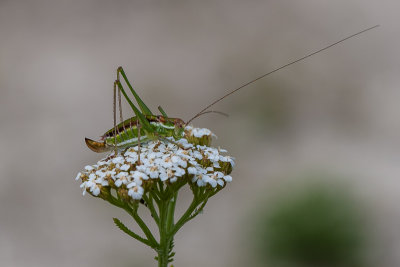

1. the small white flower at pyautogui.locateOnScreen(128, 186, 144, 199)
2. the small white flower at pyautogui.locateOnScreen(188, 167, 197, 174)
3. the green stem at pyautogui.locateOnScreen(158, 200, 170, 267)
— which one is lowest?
the green stem at pyautogui.locateOnScreen(158, 200, 170, 267)

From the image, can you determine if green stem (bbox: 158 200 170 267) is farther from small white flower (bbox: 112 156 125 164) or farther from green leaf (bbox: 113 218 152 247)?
small white flower (bbox: 112 156 125 164)

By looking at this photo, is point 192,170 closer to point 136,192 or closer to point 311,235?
point 136,192

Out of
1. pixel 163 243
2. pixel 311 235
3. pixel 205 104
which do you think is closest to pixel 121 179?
pixel 163 243

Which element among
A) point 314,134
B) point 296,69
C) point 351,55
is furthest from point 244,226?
point 351,55

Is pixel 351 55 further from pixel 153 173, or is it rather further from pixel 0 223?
→ pixel 153 173

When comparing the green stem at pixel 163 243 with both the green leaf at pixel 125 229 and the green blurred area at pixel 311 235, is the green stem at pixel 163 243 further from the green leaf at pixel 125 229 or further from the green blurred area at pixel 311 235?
the green blurred area at pixel 311 235

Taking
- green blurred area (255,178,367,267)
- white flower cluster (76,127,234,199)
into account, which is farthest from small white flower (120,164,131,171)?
green blurred area (255,178,367,267)
